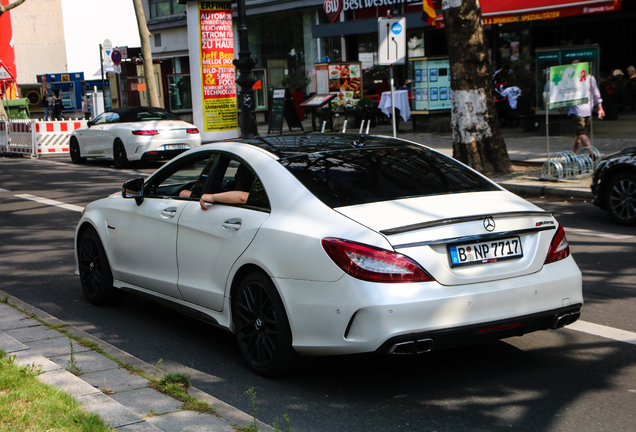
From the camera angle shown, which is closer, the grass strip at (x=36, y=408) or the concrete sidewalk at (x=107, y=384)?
the grass strip at (x=36, y=408)

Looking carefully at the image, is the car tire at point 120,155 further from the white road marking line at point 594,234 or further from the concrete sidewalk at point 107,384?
the concrete sidewalk at point 107,384

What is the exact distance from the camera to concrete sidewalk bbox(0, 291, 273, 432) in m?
3.61

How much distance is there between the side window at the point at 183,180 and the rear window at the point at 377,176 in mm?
887

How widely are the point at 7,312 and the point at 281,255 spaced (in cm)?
280

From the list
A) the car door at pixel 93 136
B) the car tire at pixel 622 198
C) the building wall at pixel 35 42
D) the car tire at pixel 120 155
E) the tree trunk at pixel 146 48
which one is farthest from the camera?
the building wall at pixel 35 42

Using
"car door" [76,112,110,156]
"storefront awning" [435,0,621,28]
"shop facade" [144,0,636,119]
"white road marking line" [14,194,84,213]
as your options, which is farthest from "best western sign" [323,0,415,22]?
"white road marking line" [14,194,84,213]

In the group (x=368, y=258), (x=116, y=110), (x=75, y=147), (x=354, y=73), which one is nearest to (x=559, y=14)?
(x=354, y=73)

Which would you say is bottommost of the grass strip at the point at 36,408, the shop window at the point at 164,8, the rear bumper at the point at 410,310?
the grass strip at the point at 36,408

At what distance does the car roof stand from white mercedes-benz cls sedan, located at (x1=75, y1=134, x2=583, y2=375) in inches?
0.6

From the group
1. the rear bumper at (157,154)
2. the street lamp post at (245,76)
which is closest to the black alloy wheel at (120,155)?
the rear bumper at (157,154)

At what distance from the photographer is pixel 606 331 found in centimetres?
524

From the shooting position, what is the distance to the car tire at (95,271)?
6352 mm

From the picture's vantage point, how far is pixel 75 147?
67.2 feet

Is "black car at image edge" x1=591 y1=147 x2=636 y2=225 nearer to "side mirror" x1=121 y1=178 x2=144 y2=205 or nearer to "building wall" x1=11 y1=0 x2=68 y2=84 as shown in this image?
"side mirror" x1=121 y1=178 x2=144 y2=205
